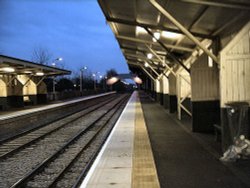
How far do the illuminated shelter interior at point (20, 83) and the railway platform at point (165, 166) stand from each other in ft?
51.3

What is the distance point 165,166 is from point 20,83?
3175cm

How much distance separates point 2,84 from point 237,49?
2916 centimetres

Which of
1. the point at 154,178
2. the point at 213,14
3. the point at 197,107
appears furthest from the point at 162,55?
the point at 154,178

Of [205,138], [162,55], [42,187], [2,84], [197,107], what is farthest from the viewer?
[2,84]

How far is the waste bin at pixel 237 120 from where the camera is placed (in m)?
9.88

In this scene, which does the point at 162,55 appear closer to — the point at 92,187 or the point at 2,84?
the point at 2,84

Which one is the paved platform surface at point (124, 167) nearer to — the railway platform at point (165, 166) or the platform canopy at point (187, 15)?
the railway platform at point (165, 166)

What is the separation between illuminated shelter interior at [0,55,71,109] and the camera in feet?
103

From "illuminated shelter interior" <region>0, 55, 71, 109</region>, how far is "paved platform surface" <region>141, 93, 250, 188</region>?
16014mm

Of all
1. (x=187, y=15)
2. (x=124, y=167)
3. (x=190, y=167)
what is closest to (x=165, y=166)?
(x=190, y=167)

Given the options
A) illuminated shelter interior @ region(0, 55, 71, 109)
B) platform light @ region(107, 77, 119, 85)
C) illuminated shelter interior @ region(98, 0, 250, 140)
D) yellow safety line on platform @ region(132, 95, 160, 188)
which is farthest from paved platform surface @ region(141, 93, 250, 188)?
platform light @ region(107, 77, 119, 85)

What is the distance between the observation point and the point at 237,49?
1034cm

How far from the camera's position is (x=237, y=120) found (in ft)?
32.6

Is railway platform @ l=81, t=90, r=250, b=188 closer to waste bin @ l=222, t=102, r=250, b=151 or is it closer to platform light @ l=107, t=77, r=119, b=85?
waste bin @ l=222, t=102, r=250, b=151
